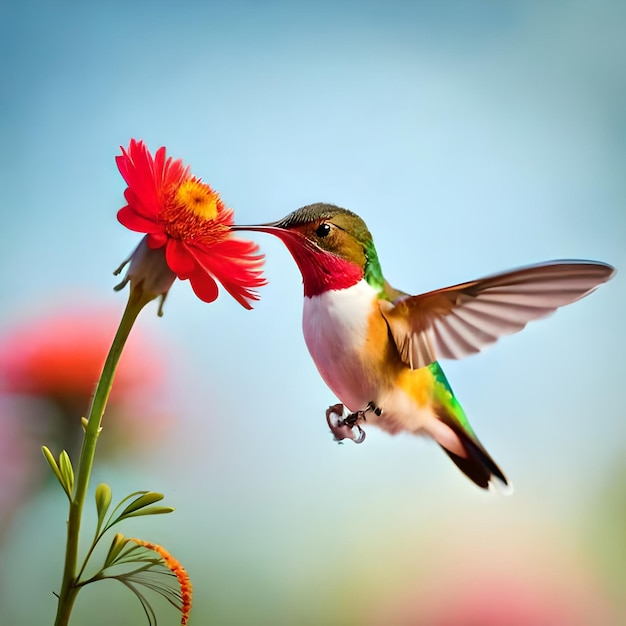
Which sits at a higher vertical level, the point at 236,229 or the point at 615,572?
the point at 236,229

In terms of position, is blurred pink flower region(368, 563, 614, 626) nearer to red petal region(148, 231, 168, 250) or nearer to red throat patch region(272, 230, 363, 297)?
red throat patch region(272, 230, 363, 297)

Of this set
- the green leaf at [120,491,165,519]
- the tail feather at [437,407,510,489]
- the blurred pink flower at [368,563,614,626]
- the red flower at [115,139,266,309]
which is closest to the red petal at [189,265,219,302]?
the red flower at [115,139,266,309]

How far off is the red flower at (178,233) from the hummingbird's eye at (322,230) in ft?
0.16

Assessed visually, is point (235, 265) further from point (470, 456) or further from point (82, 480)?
point (470, 456)

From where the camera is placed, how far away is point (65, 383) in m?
0.78

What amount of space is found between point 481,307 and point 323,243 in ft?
0.42

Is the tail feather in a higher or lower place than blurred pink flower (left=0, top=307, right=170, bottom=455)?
lower

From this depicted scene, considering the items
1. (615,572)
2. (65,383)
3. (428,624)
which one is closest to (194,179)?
(65,383)

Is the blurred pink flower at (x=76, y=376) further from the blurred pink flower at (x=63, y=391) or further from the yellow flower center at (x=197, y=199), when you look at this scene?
the yellow flower center at (x=197, y=199)

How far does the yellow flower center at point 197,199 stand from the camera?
47 centimetres

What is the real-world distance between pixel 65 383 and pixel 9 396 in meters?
0.07

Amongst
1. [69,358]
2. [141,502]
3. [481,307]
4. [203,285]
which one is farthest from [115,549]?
[69,358]

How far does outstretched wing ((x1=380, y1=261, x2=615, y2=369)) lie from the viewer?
46 centimetres

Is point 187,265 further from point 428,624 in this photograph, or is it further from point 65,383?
point 428,624
